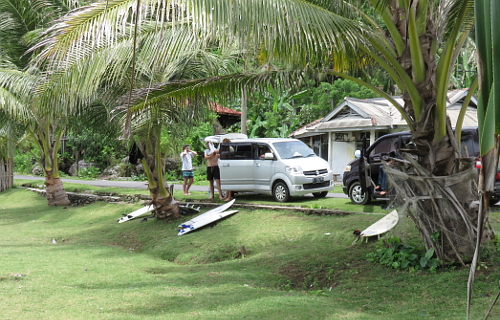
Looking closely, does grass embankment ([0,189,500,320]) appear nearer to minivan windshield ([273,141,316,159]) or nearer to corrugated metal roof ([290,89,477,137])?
minivan windshield ([273,141,316,159])

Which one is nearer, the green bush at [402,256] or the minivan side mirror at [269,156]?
the green bush at [402,256]

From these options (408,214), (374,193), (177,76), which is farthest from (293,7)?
(374,193)

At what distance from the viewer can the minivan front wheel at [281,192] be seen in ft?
46.7

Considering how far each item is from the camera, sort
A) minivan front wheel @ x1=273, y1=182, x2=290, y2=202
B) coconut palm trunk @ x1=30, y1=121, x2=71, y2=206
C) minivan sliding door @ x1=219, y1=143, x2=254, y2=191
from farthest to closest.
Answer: coconut palm trunk @ x1=30, y1=121, x2=71, y2=206 < minivan sliding door @ x1=219, y1=143, x2=254, y2=191 < minivan front wheel @ x1=273, y1=182, x2=290, y2=202

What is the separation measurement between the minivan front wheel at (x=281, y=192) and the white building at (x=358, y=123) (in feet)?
23.4

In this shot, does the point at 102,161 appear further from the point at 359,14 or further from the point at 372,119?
the point at 359,14

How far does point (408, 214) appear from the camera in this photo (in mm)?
7547

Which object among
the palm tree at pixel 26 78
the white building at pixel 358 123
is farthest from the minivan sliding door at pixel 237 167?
the white building at pixel 358 123

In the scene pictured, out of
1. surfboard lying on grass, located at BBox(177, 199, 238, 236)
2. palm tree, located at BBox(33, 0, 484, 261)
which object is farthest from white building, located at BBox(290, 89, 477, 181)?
palm tree, located at BBox(33, 0, 484, 261)

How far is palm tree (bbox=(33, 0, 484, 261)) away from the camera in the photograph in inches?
222

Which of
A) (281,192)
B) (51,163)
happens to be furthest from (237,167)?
(51,163)

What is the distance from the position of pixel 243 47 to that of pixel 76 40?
1974 mm

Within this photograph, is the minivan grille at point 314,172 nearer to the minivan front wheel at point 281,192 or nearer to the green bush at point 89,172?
the minivan front wheel at point 281,192

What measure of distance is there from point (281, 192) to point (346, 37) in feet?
27.8
